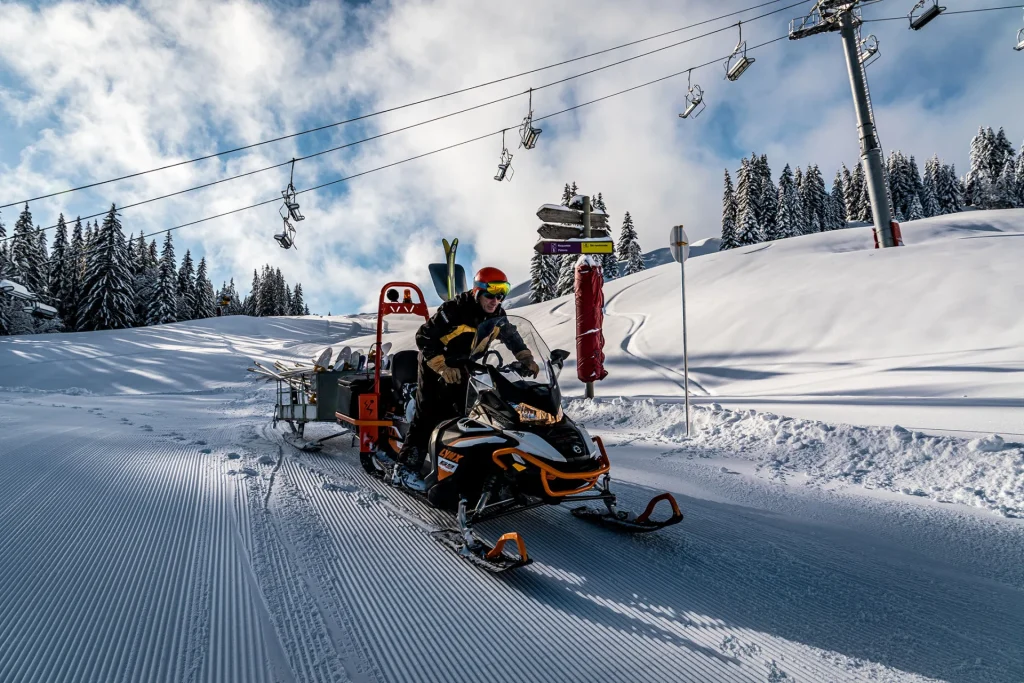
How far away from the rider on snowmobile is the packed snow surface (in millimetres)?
410

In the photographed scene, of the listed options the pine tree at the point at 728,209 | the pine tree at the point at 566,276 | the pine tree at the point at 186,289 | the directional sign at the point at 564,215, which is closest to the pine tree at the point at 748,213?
the pine tree at the point at 728,209

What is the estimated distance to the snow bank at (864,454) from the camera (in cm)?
411

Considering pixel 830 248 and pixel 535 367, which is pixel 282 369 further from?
pixel 830 248

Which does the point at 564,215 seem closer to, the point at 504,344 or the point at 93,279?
the point at 504,344

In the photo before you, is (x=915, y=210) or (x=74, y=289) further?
(x=915, y=210)

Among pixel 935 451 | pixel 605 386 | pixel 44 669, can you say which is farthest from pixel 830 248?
pixel 44 669

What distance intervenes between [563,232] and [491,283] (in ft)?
20.1

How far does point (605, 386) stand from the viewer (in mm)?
12023

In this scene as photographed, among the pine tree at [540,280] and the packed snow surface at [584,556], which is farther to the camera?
the pine tree at [540,280]

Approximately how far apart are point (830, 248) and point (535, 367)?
23461mm

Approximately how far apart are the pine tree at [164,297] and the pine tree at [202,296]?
10.3 m

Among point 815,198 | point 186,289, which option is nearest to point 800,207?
point 815,198

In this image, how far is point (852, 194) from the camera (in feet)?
213

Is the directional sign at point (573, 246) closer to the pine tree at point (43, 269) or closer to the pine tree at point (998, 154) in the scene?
the pine tree at point (43, 269)
